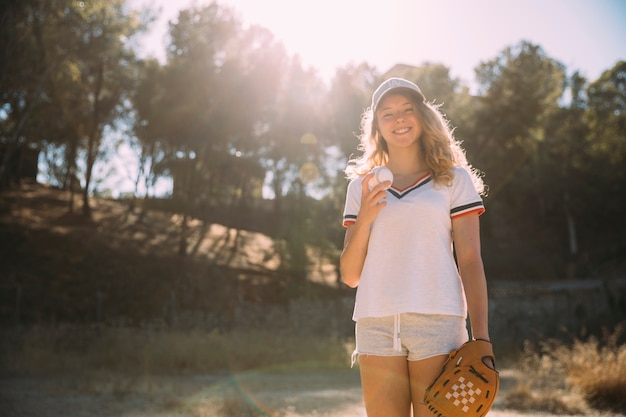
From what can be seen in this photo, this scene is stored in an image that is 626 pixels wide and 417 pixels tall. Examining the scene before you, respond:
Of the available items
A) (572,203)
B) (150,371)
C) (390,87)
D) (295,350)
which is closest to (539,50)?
(572,203)

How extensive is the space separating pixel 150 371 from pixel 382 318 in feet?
38.9

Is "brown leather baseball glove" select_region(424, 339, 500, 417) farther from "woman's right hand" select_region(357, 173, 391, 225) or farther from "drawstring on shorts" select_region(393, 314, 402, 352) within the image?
"woman's right hand" select_region(357, 173, 391, 225)

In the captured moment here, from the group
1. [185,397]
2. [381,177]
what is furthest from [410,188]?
[185,397]

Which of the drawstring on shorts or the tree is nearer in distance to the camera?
the drawstring on shorts

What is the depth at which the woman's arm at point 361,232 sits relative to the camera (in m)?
2.34

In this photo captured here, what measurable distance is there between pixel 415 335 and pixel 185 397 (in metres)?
8.08

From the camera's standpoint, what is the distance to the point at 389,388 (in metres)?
2.22

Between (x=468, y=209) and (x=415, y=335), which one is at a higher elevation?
(x=468, y=209)

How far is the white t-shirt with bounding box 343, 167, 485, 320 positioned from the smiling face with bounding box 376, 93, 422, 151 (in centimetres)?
22

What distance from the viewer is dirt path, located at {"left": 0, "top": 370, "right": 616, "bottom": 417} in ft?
26.3

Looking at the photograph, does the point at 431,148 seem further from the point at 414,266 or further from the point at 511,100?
the point at 511,100

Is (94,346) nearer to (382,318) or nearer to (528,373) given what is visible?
(528,373)

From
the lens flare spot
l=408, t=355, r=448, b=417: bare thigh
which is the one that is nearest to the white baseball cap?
l=408, t=355, r=448, b=417: bare thigh

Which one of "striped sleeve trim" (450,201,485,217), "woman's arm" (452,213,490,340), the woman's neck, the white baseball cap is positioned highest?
the white baseball cap
